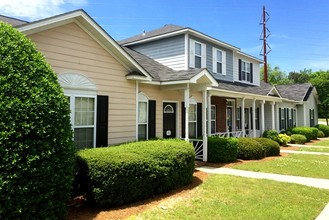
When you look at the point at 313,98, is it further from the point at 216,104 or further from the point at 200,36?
the point at 200,36

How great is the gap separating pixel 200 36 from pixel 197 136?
5.80 metres

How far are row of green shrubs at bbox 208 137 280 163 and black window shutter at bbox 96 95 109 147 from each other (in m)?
5.55

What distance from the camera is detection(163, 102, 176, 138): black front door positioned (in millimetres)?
12711

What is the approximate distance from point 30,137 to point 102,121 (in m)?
4.50

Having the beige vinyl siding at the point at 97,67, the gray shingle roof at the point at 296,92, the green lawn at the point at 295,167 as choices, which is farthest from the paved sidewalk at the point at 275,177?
the gray shingle roof at the point at 296,92

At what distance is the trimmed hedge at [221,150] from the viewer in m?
12.5

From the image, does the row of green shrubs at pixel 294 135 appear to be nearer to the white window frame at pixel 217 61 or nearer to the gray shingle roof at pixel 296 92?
the gray shingle roof at pixel 296 92

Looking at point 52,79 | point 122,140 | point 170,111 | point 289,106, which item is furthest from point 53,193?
point 289,106

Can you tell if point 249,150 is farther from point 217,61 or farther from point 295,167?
point 217,61

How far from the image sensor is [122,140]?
9.90 m

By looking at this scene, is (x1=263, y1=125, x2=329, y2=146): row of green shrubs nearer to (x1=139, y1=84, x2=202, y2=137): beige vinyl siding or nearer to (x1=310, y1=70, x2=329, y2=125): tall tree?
(x1=139, y1=84, x2=202, y2=137): beige vinyl siding

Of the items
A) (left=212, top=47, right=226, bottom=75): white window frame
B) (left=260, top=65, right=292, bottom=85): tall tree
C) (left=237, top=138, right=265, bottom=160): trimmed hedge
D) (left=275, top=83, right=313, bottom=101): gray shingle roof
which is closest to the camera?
(left=237, top=138, right=265, bottom=160): trimmed hedge

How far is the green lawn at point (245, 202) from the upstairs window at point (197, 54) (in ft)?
27.1

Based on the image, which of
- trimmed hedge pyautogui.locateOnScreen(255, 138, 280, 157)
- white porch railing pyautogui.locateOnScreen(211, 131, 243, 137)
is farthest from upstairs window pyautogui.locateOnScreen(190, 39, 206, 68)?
trimmed hedge pyautogui.locateOnScreen(255, 138, 280, 157)
